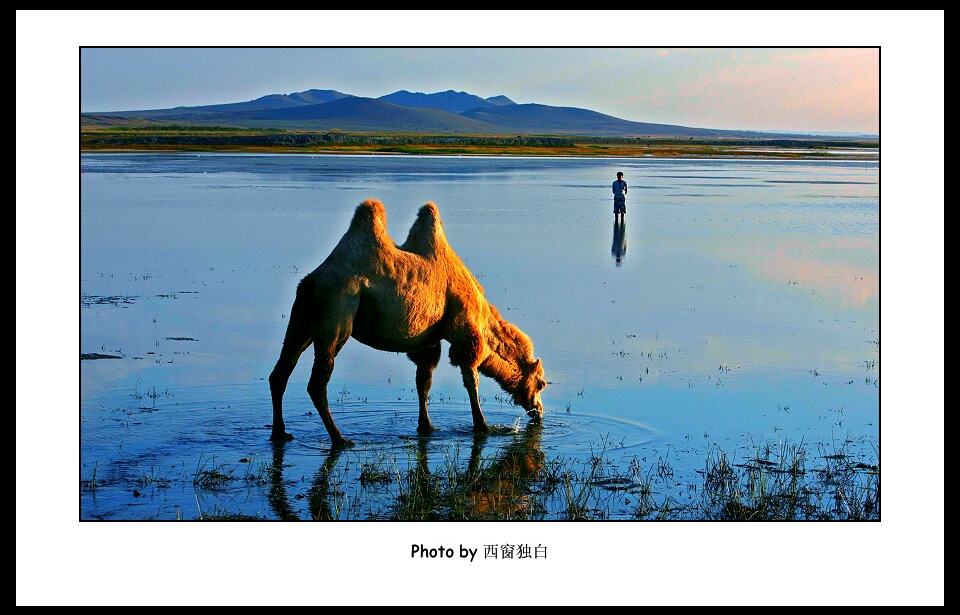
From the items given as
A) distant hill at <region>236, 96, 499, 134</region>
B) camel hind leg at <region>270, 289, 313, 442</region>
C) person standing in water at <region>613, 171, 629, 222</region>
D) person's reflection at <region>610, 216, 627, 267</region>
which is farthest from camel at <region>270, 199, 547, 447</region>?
distant hill at <region>236, 96, 499, 134</region>

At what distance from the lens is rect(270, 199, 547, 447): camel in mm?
11039

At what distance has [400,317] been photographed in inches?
446

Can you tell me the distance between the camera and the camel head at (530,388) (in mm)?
12555

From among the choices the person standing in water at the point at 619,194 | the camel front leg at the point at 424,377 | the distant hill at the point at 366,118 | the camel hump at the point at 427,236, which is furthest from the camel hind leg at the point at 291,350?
the distant hill at the point at 366,118

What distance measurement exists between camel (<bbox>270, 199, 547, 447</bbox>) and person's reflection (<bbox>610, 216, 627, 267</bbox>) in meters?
13.5

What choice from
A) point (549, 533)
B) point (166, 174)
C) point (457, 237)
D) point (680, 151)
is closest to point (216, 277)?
point (457, 237)

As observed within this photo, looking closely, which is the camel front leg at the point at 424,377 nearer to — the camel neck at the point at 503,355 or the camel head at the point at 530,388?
the camel neck at the point at 503,355

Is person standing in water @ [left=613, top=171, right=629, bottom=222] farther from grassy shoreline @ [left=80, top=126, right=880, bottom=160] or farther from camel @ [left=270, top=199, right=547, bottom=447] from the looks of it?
grassy shoreline @ [left=80, top=126, right=880, bottom=160]

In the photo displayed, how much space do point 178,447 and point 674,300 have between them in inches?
458

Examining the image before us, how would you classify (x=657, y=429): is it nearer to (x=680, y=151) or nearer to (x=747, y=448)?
(x=747, y=448)

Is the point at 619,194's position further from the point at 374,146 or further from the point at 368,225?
the point at 374,146

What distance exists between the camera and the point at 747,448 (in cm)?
1133

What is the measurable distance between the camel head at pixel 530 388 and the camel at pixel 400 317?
1 cm

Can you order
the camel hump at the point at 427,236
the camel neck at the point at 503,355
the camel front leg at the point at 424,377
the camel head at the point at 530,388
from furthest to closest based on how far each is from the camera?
the camel head at the point at 530,388 < the camel neck at the point at 503,355 < the camel front leg at the point at 424,377 < the camel hump at the point at 427,236
